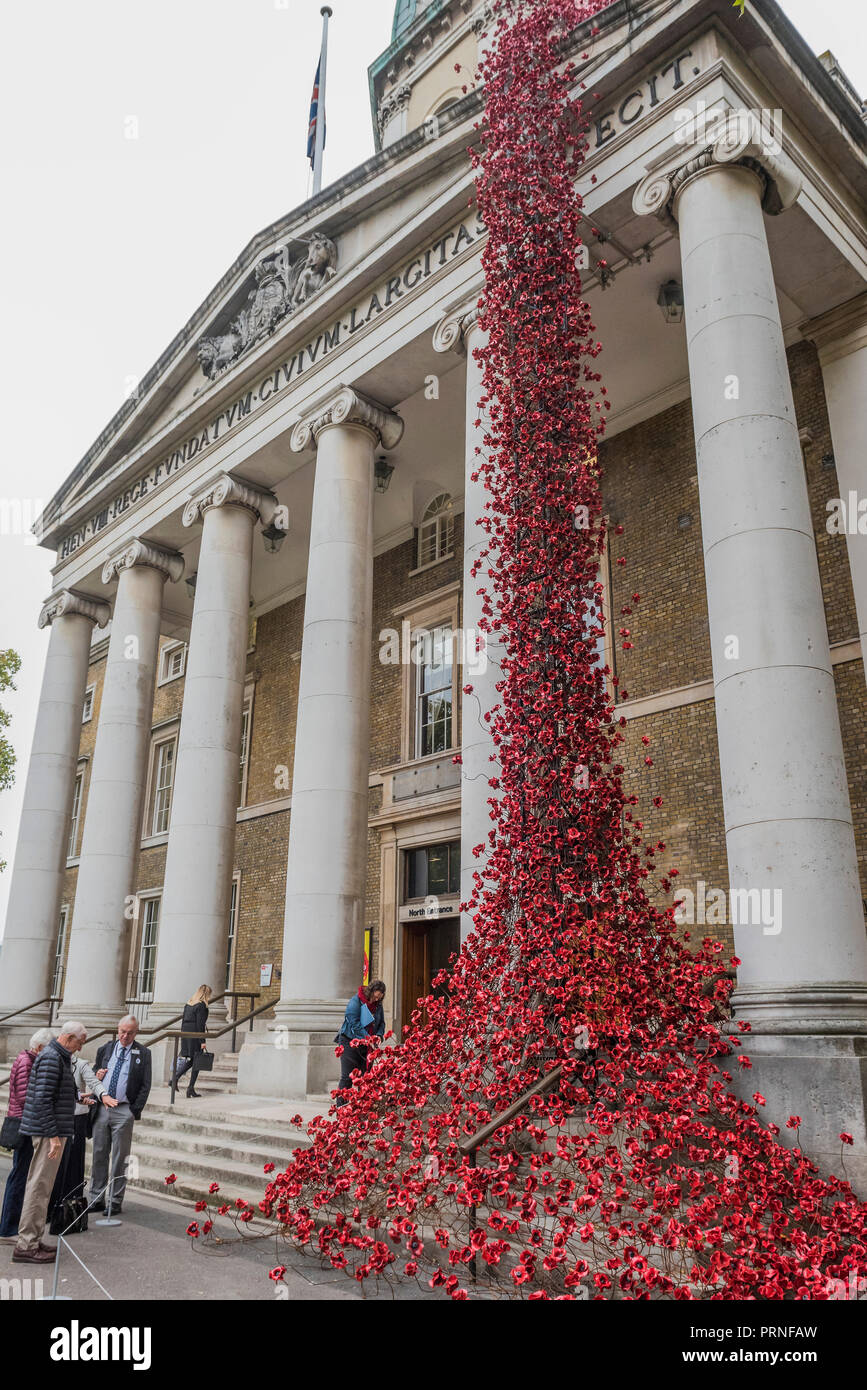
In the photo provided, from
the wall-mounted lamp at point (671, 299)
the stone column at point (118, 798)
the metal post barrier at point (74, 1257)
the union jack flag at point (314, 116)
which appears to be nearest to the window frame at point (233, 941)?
the stone column at point (118, 798)

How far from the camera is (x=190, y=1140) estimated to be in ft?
32.4

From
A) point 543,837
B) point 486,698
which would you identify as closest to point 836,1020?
point 543,837

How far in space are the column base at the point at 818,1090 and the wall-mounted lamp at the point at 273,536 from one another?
12.7m

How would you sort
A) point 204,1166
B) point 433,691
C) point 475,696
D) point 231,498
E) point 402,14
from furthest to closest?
point 402,14, point 433,691, point 231,498, point 475,696, point 204,1166

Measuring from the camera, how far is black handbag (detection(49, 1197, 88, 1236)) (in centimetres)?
747

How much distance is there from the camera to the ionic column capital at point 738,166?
9.57 meters

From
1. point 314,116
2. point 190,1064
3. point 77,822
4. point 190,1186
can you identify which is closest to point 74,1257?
point 190,1186

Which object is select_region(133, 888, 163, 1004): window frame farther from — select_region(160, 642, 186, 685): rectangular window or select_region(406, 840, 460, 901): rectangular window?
select_region(406, 840, 460, 901): rectangular window

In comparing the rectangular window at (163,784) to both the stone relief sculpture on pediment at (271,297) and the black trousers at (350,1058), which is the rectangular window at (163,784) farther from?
the black trousers at (350,1058)

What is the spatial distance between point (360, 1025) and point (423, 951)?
7489 mm

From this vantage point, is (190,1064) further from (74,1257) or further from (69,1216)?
(74,1257)

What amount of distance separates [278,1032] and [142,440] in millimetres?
12520

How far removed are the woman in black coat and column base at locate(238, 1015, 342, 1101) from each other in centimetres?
74

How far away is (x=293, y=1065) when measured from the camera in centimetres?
1125
